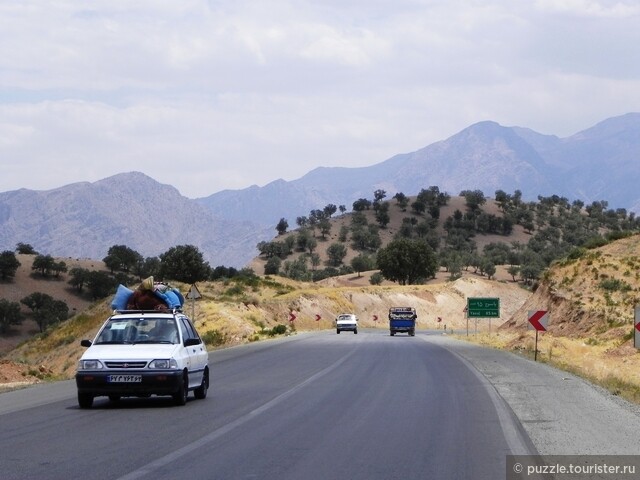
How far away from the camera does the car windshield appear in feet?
63.3

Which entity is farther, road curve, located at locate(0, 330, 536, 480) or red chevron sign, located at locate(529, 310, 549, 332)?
red chevron sign, located at locate(529, 310, 549, 332)

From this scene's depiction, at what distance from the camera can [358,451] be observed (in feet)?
43.0

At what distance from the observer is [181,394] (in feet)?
61.3

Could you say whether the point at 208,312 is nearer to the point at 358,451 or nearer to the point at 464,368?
the point at 464,368

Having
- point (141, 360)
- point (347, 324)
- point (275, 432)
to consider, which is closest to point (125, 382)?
point (141, 360)

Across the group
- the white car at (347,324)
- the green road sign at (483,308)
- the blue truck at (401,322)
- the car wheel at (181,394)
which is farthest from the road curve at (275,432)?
the white car at (347,324)

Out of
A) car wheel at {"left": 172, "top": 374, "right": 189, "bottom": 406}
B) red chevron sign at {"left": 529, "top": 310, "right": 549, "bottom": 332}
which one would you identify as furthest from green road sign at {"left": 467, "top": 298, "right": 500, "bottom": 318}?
car wheel at {"left": 172, "top": 374, "right": 189, "bottom": 406}

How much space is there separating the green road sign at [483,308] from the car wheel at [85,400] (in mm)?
51316

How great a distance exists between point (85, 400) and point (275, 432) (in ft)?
16.6

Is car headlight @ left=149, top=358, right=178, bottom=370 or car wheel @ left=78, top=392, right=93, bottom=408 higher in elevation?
car headlight @ left=149, top=358, right=178, bottom=370

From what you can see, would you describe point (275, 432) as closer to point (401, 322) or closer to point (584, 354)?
point (584, 354)

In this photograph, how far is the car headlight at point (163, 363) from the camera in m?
18.2

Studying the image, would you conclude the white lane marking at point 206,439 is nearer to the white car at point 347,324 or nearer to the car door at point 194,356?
the car door at point 194,356

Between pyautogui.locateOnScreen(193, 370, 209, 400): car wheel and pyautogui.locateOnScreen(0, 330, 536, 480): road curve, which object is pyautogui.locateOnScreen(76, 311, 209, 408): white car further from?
pyautogui.locateOnScreen(0, 330, 536, 480): road curve
